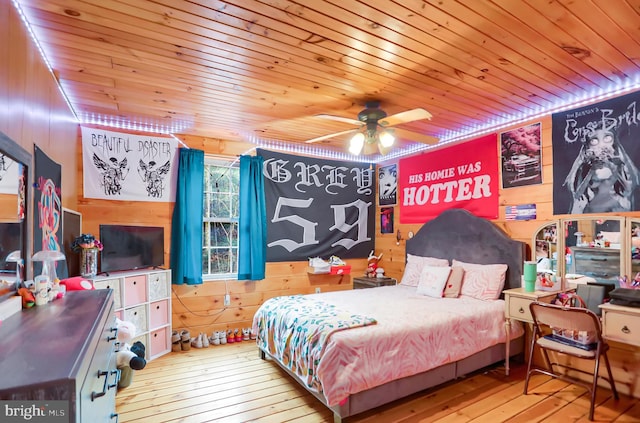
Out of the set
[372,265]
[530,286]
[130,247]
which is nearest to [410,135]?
[530,286]

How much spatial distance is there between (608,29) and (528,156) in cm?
158

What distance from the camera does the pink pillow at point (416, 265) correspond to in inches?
152

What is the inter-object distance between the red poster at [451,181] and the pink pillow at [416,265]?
586mm

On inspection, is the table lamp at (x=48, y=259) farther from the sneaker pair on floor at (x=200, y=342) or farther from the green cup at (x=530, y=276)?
the green cup at (x=530, y=276)

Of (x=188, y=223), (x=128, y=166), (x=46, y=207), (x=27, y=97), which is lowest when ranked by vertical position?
(x=188, y=223)

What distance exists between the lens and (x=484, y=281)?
3297mm

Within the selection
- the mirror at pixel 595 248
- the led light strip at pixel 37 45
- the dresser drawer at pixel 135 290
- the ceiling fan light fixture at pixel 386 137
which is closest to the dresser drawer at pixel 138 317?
the dresser drawer at pixel 135 290

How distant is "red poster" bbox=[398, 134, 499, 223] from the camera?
364 cm

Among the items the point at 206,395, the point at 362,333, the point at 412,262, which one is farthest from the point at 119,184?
the point at 412,262

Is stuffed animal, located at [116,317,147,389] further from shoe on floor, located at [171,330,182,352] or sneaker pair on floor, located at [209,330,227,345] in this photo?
sneaker pair on floor, located at [209,330,227,345]

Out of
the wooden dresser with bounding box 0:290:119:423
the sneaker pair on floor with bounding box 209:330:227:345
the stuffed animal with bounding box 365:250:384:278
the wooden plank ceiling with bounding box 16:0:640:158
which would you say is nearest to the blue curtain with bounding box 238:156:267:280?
the sneaker pair on floor with bounding box 209:330:227:345

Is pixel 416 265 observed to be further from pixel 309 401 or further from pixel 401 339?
pixel 309 401

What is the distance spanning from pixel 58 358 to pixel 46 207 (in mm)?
1782

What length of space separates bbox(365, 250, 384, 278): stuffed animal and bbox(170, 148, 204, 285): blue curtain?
231 cm
